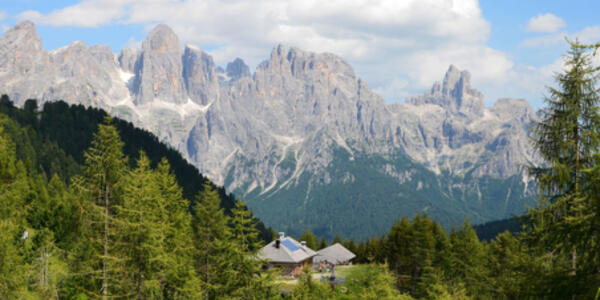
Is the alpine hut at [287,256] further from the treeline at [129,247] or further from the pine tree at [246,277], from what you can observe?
the pine tree at [246,277]

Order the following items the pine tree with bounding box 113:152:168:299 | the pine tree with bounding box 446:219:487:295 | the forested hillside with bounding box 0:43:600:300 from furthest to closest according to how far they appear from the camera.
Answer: the pine tree with bounding box 446:219:487:295
the pine tree with bounding box 113:152:168:299
the forested hillside with bounding box 0:43:600:300

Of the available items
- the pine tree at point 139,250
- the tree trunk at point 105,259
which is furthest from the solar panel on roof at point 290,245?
the pine tree at point 139,250

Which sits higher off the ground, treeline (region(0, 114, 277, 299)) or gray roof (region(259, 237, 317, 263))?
treeline (region(0, 114, 277, 299))

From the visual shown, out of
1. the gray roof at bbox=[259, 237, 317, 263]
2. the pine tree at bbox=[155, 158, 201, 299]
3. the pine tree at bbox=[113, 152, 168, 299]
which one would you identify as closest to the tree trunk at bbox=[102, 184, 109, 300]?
the pine tree at bbox=[113, 152, 168, 299]

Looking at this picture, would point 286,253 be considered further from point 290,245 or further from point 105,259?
point 105,259

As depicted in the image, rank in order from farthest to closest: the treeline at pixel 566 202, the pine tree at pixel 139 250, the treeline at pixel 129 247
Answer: the treeline at pixel 129 247 → the pine tree at pixel 139 250 → the treeline at pixel 566 202

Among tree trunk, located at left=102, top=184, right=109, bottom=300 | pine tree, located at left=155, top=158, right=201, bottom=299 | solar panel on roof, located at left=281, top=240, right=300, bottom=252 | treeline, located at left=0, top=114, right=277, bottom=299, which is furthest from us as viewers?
solar panel on roof, located at left=281, top=240, right=300, bottom=252

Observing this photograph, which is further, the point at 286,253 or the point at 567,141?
the point at 286,253

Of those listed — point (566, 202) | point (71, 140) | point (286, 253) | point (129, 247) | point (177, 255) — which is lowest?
point (286, 253)

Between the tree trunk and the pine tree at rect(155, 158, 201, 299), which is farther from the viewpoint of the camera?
the pine tree at rect(155, 158, 201, 299)

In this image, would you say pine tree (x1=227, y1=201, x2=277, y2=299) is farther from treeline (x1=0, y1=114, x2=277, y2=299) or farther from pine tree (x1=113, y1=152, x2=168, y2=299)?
pine tree (x1=113, y1=152, x2=168, y2=299)

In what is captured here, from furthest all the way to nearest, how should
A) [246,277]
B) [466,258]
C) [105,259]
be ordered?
1. [466,258]
2. [246,277]
3. [105,259]

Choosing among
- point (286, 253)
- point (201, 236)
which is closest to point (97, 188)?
point (201, 236)

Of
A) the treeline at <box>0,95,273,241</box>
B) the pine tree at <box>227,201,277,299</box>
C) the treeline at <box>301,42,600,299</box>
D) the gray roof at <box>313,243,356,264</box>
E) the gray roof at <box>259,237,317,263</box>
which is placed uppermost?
the treeline at <box>0,95,273,241</box>
